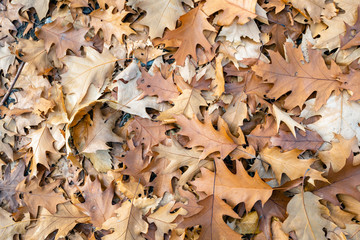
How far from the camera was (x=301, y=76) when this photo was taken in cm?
172

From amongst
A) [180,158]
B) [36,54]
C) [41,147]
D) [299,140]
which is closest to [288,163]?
[299,140]

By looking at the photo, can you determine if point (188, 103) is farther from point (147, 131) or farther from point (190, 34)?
point (190, 34)

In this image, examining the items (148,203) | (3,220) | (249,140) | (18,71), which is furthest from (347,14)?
(3,220)

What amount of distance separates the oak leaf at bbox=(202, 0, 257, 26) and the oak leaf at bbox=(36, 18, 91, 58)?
3.03 feet

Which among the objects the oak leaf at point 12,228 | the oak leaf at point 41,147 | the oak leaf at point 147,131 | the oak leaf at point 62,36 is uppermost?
the oak leaf at point 62,36

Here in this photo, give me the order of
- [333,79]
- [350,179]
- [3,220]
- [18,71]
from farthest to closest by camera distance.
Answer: [18,71]
[3,220]
[333,79]
[350,179]

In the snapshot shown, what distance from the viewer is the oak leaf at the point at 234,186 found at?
1.59m

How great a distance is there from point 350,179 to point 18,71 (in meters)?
2.42

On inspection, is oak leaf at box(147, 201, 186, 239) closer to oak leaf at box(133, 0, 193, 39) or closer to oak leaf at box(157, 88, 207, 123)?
oak leaf at box(157, 88, 207, 123)

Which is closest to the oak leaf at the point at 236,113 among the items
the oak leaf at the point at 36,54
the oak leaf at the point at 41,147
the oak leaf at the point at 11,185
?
the oak leaf at the point at 41,147

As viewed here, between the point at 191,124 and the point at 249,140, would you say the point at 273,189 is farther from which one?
the point at 191,124

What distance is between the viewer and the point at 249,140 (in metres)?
1.74

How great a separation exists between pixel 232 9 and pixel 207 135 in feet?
2.71

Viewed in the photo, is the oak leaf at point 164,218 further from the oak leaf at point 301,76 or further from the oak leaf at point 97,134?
the oak leaf at point 301,76
